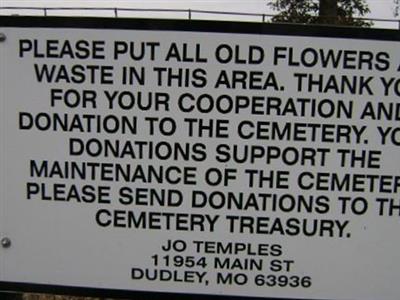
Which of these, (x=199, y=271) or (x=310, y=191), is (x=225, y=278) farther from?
(x=310, y=191)

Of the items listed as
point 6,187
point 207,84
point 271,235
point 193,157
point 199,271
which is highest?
point 207,84

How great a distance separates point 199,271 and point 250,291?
246 mm

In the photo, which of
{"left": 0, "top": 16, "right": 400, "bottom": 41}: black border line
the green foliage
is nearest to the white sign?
{"left": 0, "top": 16, "right": 400, "bottom": 41}: black border line

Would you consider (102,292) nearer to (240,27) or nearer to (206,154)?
(206,154)

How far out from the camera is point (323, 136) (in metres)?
2.23

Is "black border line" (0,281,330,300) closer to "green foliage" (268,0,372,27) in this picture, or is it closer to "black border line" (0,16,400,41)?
"black border line" (0,16,400,41)

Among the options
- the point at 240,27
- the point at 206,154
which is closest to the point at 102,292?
the point at 206,154

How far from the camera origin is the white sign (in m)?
Result: 2.21

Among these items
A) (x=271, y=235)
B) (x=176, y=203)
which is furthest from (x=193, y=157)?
(x=271, y=235)

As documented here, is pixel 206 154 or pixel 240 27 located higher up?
pixel 240 27

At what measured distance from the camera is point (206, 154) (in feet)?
7.41

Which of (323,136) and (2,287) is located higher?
(323,136)

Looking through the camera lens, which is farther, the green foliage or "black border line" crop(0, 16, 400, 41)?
the green foliage

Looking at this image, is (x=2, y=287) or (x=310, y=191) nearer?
(x=310, y=191)
